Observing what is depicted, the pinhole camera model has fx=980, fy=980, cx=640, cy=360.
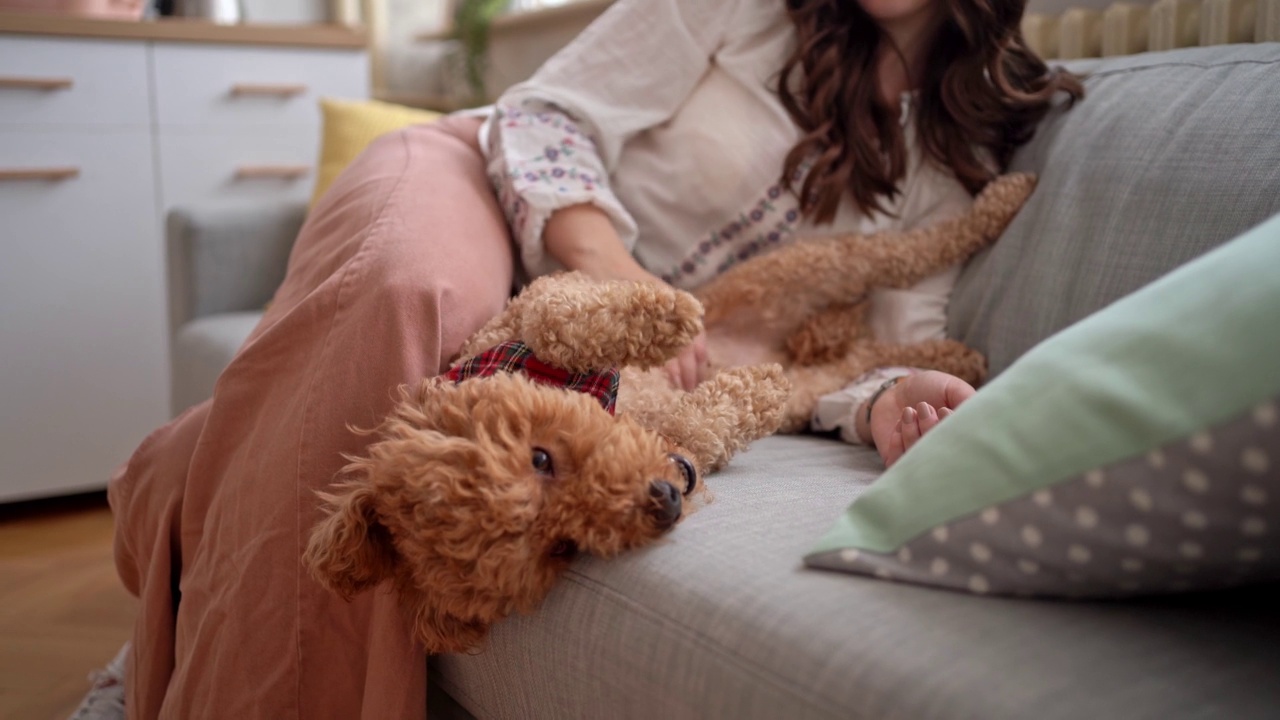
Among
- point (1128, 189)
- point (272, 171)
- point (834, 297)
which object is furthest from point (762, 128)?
point (272, 171)

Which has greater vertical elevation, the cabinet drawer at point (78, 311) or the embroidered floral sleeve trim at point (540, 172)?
the embroidered floral sleeve trim at point (540, 172)

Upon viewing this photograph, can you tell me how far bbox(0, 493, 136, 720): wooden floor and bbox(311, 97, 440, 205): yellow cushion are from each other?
103cm

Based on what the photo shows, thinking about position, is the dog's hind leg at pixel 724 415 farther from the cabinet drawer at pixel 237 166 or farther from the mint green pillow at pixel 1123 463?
the cabinet drawer at pixel 237 166

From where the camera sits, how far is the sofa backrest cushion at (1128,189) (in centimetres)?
112

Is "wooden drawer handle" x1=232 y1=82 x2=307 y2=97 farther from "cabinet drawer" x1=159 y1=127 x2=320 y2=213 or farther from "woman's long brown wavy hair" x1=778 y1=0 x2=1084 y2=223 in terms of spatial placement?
"woman's long brown wavy hair" x1=778 y1=0 x2=1084 y2=223

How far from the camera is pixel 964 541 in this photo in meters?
0.68

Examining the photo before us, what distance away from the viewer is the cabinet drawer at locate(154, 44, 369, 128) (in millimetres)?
2770

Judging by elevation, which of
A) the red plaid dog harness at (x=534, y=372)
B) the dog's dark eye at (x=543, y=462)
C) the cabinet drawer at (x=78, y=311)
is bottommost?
the cabinet drawer at (x=78, y=311)

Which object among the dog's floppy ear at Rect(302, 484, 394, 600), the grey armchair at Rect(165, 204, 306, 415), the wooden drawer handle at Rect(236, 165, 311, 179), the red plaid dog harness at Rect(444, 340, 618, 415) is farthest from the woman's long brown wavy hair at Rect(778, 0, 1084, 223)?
the wooden drawer handle at Rect(236, 165, 311, 179)

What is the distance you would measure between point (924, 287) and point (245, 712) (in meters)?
1.07

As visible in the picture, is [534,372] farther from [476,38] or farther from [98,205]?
[476,38]

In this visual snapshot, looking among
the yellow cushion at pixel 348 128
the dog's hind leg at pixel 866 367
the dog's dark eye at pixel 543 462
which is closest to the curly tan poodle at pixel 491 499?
the dog's dark eye at pixel 543 462

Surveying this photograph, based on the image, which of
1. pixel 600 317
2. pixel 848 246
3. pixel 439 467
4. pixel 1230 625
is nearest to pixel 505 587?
pixel 439 467

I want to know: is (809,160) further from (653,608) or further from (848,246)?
(653,608)
